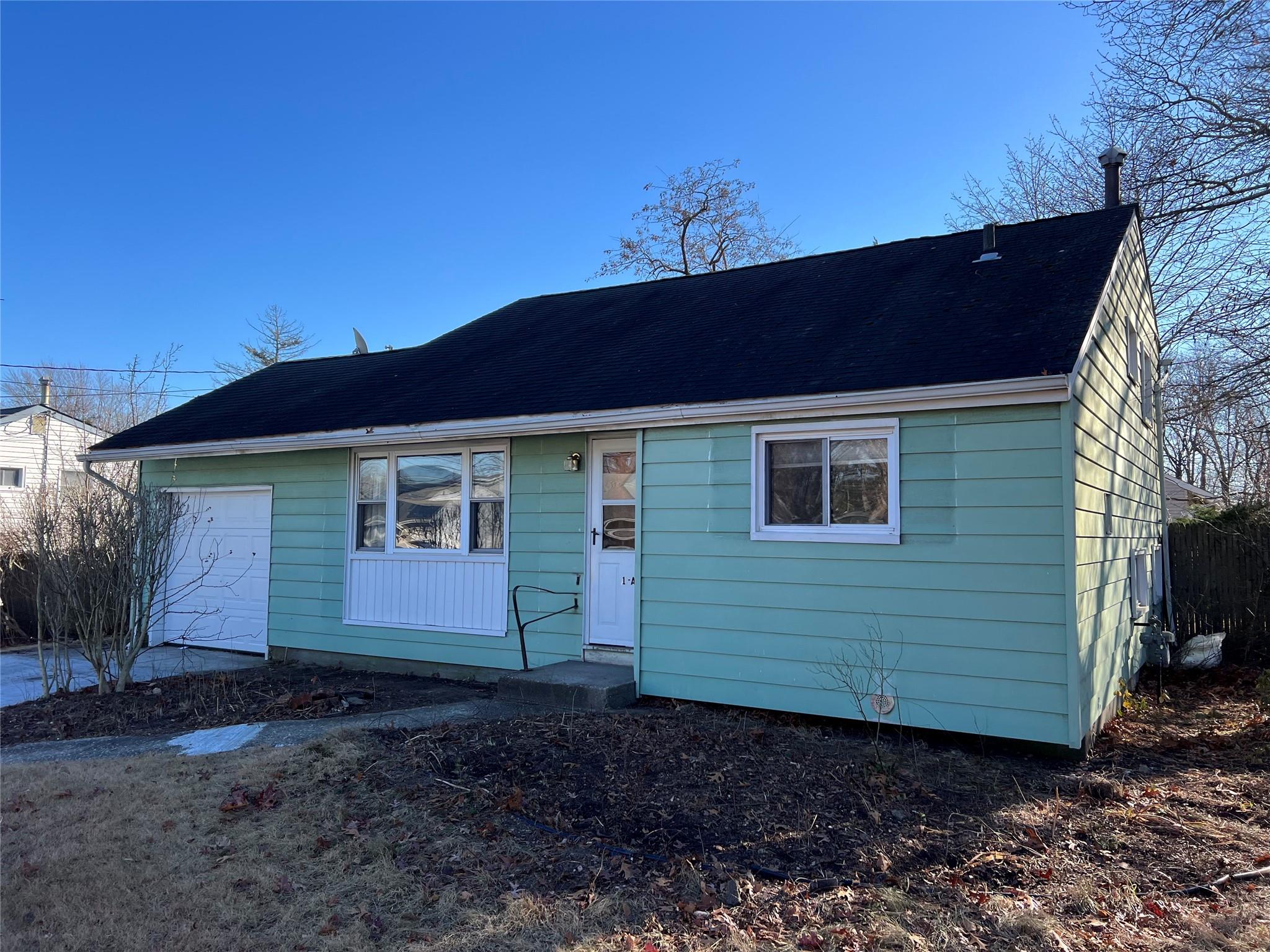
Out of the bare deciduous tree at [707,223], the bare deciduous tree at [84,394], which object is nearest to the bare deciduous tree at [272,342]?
the bare deciduous tree at [84,394]

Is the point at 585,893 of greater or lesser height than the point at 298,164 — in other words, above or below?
below

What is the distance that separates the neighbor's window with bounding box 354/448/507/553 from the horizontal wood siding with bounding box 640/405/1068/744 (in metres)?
2.21

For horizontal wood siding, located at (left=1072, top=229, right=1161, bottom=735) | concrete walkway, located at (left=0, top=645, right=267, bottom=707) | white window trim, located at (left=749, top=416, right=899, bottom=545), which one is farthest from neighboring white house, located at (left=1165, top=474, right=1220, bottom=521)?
concrete walkway, located at (left=0, top=645, right=267, bottom=707)

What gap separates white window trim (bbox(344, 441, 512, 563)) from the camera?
847 cm

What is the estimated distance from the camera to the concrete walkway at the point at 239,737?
236 inches

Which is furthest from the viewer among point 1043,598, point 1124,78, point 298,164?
point 298,164

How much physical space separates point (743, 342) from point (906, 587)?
115 inches

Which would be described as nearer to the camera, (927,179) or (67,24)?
(67,24)

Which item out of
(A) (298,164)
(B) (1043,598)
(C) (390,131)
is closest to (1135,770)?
(B) (1043,598)

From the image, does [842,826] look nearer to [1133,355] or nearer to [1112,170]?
[1133,355]

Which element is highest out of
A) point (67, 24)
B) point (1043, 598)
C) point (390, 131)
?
point (390, 131)

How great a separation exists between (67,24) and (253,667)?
731cm

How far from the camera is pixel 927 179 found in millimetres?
15492

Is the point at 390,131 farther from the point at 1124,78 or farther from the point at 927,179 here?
the point at 1124,78
